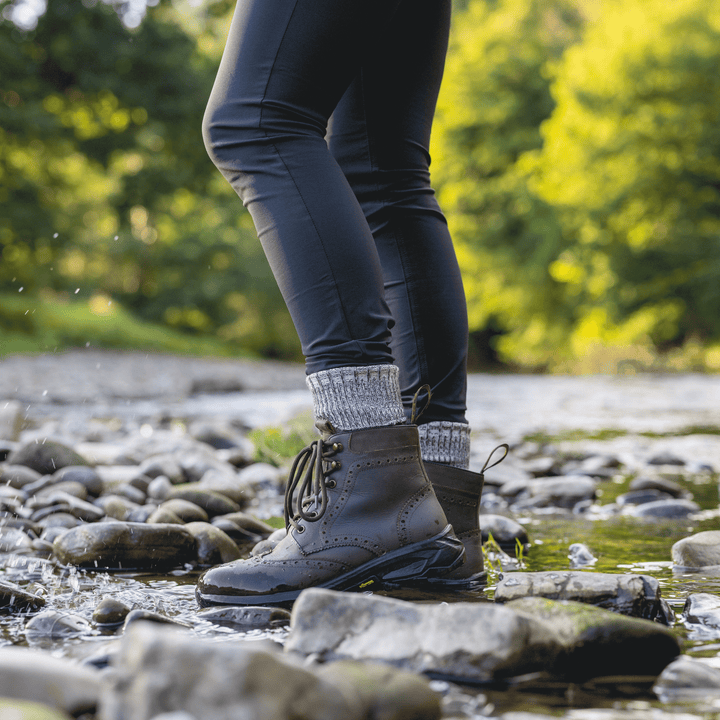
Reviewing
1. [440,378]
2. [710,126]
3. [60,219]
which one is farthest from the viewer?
[60,219]

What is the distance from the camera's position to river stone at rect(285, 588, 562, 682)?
39.8 inches

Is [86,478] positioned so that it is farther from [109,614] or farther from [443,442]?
[109,614]

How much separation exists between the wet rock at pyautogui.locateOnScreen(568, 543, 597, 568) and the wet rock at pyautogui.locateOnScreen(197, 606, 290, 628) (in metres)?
0.74

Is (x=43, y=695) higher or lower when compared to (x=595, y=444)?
lower

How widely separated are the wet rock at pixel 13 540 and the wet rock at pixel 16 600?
0.56 metres

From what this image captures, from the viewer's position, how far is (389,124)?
1806 millimetres

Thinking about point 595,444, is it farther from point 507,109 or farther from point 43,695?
point 507,109

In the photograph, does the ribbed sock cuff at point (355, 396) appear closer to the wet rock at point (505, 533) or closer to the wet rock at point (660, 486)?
the wet rock at point (505, 533)

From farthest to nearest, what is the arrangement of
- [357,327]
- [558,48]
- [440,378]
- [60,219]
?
[558,48]
[60,219]
[440,378]
[357,327]

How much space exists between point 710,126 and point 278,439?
19.0 m

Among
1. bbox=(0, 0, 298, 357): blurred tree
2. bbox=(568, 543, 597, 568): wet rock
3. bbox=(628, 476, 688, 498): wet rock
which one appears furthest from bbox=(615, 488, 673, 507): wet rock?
bbox=(0, 0, 298, 357): blurred tree

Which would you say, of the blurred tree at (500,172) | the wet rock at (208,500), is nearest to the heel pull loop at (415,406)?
the wet rock at (208,500)

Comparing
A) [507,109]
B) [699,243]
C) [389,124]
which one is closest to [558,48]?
[507,109]

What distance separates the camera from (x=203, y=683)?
0.74 m
